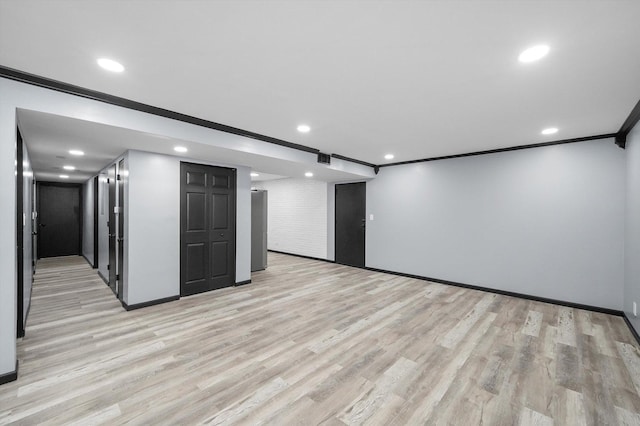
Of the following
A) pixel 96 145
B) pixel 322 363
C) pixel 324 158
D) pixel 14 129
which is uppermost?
pixel 324 158

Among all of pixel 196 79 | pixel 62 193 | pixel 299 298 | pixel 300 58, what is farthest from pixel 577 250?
pixel 62 193

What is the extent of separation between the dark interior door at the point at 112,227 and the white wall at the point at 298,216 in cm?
474

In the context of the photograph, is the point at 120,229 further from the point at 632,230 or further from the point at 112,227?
the point at 632,230

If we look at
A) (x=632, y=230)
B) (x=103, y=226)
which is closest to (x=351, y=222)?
(x=632, y=230)

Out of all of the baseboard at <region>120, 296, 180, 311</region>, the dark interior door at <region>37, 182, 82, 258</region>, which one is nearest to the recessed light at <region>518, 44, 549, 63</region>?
the baseboard at <region>120, 296, 180, 311</region>

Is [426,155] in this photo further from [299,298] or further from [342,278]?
[299,298]

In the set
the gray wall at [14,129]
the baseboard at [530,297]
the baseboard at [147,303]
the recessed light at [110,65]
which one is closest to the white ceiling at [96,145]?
the gray wall at [14,129]

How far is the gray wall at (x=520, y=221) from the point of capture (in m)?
3.81

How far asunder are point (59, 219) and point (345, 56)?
33.7 ft

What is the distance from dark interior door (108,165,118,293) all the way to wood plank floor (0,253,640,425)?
0.48 m

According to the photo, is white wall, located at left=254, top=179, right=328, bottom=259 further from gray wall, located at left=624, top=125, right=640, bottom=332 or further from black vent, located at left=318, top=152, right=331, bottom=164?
gray wall, located at left=624, top=125, right=640, bottom=332

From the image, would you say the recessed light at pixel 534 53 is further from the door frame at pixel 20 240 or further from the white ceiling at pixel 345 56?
the door frame at pixel 20 240

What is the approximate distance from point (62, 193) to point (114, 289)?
614cm

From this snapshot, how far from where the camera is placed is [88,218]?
24.0 ft
